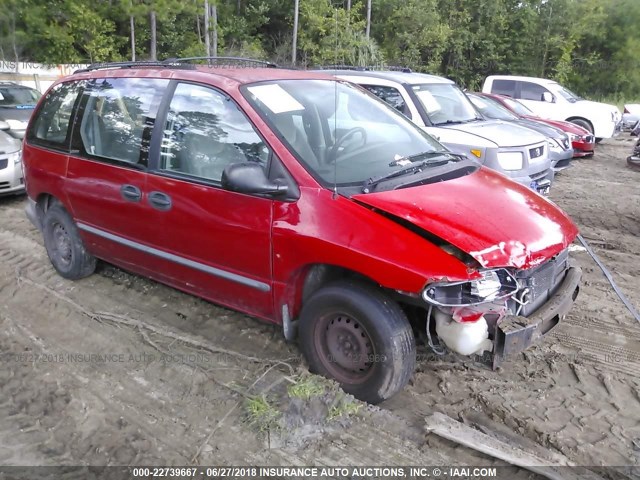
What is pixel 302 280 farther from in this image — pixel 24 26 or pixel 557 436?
pixel 24 26

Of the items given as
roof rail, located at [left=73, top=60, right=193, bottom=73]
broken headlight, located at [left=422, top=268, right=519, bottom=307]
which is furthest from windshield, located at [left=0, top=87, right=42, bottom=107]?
broken headlight, located at [left=422, top=268, right=519, bottom=307]

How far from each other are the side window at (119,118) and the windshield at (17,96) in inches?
348

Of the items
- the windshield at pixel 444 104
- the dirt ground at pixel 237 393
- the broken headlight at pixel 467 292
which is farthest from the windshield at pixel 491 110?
the broken headlight at pixel 467 292

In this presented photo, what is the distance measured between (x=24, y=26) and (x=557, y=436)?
25.9 meters

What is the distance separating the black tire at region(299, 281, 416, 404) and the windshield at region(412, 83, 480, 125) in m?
4.85

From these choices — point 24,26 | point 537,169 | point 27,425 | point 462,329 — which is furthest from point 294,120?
point 24,26

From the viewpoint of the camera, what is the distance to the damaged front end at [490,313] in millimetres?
2811

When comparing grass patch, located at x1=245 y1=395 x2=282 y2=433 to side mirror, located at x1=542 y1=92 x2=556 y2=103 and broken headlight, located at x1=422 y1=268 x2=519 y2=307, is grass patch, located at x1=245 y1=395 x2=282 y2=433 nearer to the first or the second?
broken headlight, located at x1=422 y1=268 x2=519 y2=307

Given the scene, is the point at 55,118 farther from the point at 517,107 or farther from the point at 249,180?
the point at 517,107

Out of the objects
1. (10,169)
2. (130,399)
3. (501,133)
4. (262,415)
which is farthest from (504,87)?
(130,399)

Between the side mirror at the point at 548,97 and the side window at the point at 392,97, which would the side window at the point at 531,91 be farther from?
the side window at the point at 392,97

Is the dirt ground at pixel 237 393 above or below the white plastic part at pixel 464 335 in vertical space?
below

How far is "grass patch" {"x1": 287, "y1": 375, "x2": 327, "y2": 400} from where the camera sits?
121 inches

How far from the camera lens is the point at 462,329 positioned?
9.29 feet
